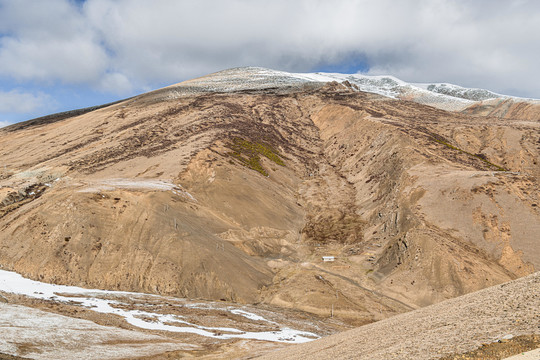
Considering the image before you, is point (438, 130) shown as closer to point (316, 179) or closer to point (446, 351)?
point (316, 179)

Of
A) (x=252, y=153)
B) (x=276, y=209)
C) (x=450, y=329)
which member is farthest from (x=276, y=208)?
(x=450, y=329)

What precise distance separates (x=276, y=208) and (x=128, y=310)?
32880 millimetres

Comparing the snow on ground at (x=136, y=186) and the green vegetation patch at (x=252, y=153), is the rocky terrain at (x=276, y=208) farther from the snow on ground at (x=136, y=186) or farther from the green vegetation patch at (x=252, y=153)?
the green vegetation patch at (x=252, y=153)

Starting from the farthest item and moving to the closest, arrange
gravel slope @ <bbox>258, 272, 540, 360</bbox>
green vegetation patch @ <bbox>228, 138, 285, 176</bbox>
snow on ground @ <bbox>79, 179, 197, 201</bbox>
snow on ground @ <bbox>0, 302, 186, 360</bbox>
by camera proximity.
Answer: green vegetation patch @ <bbox>228, 138, 285, 176</bbox> → snow on ground @ <bbox>79, 179, 197, 201</bbox> → snow on ground @ <bbox>0, 302, 186, 360</bbox> → gravel slope @ <bbox>258, 272, 540, 360</bbox>

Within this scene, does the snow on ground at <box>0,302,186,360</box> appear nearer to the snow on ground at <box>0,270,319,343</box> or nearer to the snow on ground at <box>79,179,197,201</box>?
the snow on ground at <box>0,270,319,343</box>

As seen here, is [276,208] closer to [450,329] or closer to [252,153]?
[252,153]

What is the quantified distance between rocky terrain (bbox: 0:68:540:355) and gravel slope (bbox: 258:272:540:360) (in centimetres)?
2043

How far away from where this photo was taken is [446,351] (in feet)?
39.3

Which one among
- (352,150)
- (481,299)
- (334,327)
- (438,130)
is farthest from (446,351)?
(438,130)

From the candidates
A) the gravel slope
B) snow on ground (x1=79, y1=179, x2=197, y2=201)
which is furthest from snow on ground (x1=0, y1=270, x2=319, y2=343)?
snow on ground (x1=79, y1=179, x2=197, y2=201)

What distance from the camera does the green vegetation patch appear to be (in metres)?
72.2

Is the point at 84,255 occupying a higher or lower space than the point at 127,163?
lower

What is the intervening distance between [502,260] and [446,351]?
38972 millimetres

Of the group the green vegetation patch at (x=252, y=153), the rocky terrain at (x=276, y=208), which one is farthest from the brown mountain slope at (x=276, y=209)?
the green vegetation patch at (x=252, y=153)
